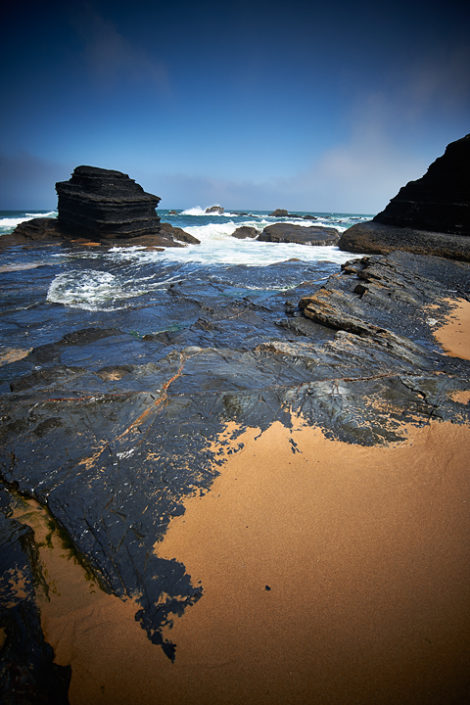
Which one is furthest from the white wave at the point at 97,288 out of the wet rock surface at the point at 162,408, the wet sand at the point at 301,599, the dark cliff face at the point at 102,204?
the dark cliff face at the point at 102,204

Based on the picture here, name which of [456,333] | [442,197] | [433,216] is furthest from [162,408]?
[442,197]

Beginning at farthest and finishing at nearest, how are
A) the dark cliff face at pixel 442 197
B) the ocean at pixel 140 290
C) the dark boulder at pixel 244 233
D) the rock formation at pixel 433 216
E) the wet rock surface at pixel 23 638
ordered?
the dark boulder at pixel 244 233 → the dark cliff face at pixel 442 197 → the rock formation at pixel 433 216 → the ocean at pixel 140 290 → the wet rock surface at pixel 23 638

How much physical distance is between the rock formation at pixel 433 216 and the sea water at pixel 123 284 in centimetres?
264

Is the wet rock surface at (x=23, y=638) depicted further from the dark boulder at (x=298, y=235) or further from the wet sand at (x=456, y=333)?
the dark boulder at (x=298, y=235)

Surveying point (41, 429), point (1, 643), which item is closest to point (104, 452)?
point (41, 429)

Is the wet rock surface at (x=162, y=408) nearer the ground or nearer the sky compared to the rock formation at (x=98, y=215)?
nearer the ground

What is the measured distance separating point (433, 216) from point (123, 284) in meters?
14.2

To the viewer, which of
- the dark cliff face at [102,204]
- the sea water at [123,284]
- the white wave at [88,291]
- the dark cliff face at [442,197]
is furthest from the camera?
the dark cliff face at [102,204]

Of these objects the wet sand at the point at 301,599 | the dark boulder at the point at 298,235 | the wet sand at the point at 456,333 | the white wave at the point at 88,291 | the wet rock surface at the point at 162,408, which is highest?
the dark boulder at the point at 298,235

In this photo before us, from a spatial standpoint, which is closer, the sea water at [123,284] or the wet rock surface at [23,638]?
the wet rock surface at [23,638]

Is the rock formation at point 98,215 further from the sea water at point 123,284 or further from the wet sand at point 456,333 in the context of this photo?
the wet sand at point 456,333

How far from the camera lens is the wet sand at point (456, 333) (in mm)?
3916

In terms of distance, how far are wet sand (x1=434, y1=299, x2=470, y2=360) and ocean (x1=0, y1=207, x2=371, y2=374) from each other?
2584mm

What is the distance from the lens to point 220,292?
7.27 meters
